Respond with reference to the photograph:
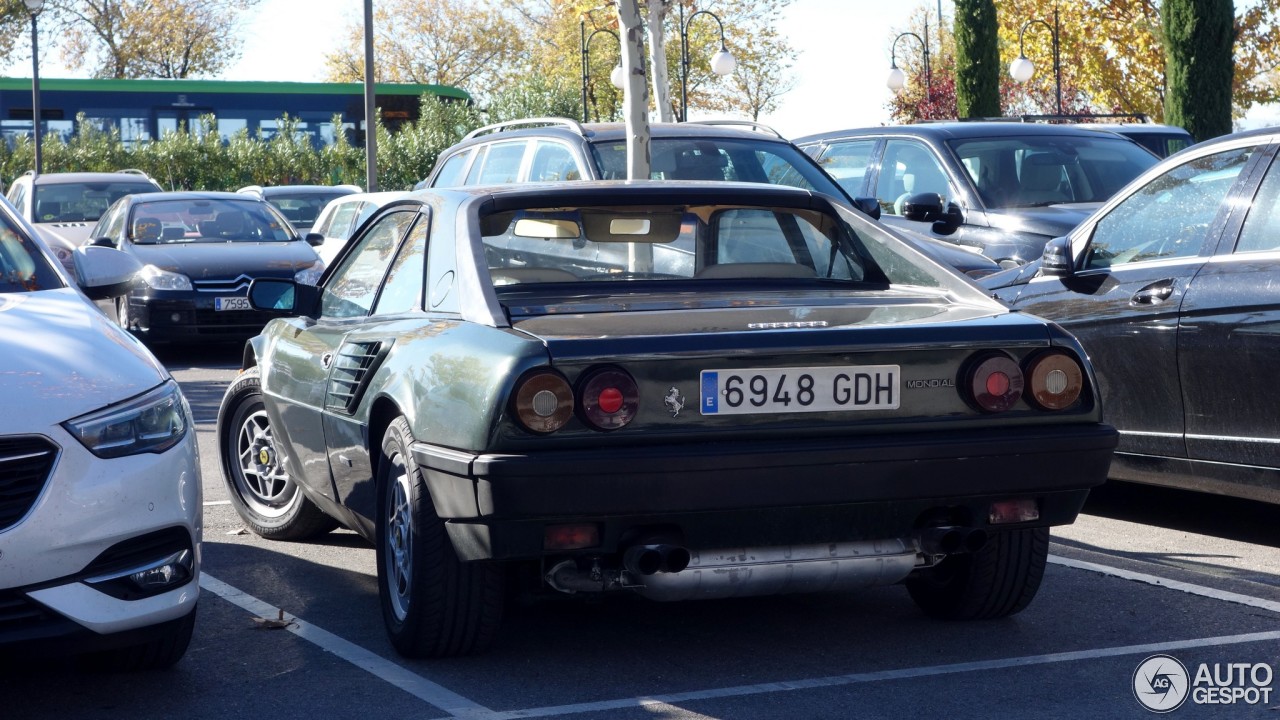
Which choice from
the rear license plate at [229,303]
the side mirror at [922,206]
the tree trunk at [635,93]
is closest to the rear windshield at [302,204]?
the rear license plate at [229,303]

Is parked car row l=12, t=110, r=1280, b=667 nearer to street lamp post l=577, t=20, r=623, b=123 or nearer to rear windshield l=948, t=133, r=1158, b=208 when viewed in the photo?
rear windshield l=948, t=133, r=1158, b=208

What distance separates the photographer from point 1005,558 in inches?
190

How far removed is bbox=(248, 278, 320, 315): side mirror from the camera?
5.92 m

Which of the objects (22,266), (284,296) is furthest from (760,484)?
(22,266)

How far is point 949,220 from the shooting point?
10.1 meters

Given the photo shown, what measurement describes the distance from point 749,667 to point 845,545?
50 cm

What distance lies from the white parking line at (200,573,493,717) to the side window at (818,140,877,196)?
6.82 m

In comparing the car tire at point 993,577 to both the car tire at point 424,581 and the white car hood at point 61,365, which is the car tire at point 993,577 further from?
the white car hood at point 61,365

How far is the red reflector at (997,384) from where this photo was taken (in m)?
4.31

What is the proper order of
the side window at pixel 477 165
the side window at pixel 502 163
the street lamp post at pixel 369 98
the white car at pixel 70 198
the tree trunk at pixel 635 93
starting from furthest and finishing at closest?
the street lamp post at pixel 369 98 < the white car at pixel 70 198 < the side window at pixel 477 165 < the side window at pixel 502 163 < the tree trunk at pixel 635 93

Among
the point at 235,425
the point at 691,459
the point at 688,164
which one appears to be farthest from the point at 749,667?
the point at 688,164

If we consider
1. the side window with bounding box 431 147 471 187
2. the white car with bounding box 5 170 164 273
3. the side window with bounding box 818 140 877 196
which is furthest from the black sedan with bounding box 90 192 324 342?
the side window with bounding box 818 140 877 196

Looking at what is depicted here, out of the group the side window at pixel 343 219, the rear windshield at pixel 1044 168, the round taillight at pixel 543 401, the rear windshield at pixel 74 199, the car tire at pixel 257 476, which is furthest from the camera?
the rear windshield at pixel 74 199

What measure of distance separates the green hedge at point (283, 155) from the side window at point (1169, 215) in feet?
105
